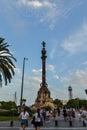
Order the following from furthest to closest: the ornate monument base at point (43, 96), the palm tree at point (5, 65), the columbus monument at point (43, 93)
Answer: the ornate monument base at point (43, 96), the columbus monument at point (43, 93), the palm tree at point (5, 65)

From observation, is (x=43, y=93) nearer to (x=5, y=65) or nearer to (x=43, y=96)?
(x=43, y=96)

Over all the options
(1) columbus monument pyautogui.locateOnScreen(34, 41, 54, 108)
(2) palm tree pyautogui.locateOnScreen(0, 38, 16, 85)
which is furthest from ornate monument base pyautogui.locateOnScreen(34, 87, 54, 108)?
(2) palm tree pyautogui.locateOnScreen(0, 38, 16, 85)

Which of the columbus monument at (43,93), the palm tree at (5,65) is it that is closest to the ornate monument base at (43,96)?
the columbus monument at (43,93)

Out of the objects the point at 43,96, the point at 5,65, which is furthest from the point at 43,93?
the point at 5,65

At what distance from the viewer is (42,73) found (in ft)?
302

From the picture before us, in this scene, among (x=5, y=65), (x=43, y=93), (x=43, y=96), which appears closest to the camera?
(x=5, y=65)

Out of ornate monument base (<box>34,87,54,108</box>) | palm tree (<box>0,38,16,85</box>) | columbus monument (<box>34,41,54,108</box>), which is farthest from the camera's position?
ornate monument base (<box>34,87,54,108</box>)

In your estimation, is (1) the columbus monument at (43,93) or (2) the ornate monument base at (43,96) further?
(2) the ornate monument base at (43,96)

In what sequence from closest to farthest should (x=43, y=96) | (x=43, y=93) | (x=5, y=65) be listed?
(x=5, y=65), (x=43, y=93), (x=43, y=96)

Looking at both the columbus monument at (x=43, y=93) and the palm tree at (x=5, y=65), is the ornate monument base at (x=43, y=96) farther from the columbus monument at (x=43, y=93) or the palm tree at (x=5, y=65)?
the palm tree at (x=5, y=65)

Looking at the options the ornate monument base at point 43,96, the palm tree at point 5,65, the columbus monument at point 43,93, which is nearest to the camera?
the palm tree at point 5,65

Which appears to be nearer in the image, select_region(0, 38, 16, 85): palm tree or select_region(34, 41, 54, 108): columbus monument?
select_region(0, 38, 16, 85): palm tree

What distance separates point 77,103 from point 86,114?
137 m

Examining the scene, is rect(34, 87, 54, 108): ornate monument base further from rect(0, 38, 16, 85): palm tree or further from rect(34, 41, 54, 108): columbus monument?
rect(0, 38, 16, 85): palm tree
